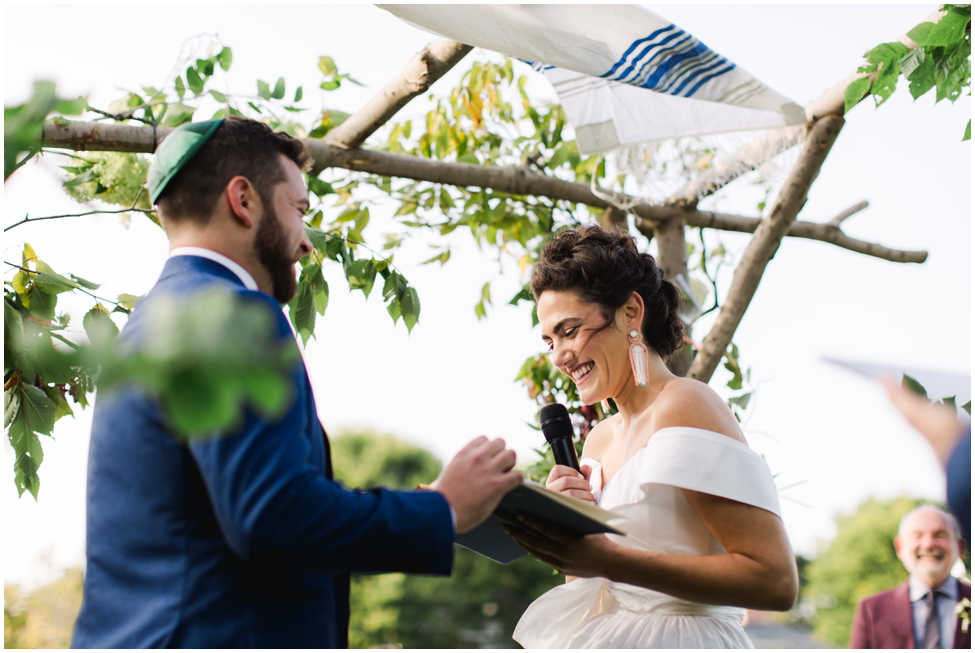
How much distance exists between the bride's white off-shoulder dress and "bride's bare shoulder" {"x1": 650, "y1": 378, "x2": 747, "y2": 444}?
0.04 metres

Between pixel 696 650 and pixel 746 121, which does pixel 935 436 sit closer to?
pixel 696 650

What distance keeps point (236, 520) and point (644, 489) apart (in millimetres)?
1257

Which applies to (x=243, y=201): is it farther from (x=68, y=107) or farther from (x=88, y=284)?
(x=88, y=284)

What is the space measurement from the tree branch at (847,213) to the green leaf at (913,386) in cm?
325

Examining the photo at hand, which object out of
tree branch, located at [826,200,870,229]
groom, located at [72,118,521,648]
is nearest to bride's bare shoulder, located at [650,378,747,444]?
groom, located at [72,118,521,648]

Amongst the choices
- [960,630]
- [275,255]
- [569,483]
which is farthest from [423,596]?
[275,255]

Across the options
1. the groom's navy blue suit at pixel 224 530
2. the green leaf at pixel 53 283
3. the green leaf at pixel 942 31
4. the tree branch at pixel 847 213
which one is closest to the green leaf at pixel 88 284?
the green leaf at pixel 53 283

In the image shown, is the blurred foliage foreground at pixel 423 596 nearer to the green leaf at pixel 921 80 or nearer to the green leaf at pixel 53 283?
the green leaf at pixel 53 283

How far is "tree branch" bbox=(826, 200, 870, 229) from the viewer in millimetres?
4414

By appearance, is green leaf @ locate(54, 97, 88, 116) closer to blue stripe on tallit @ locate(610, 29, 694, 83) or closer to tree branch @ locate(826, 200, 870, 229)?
blue stripe on tallit @ locate(610, 29, 694, 83)

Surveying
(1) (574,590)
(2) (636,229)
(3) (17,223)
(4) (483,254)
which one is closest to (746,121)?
(2) (636,229)

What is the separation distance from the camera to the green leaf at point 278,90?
3125 mm

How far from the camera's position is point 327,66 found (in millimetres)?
3430

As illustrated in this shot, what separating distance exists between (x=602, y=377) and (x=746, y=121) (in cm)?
188
